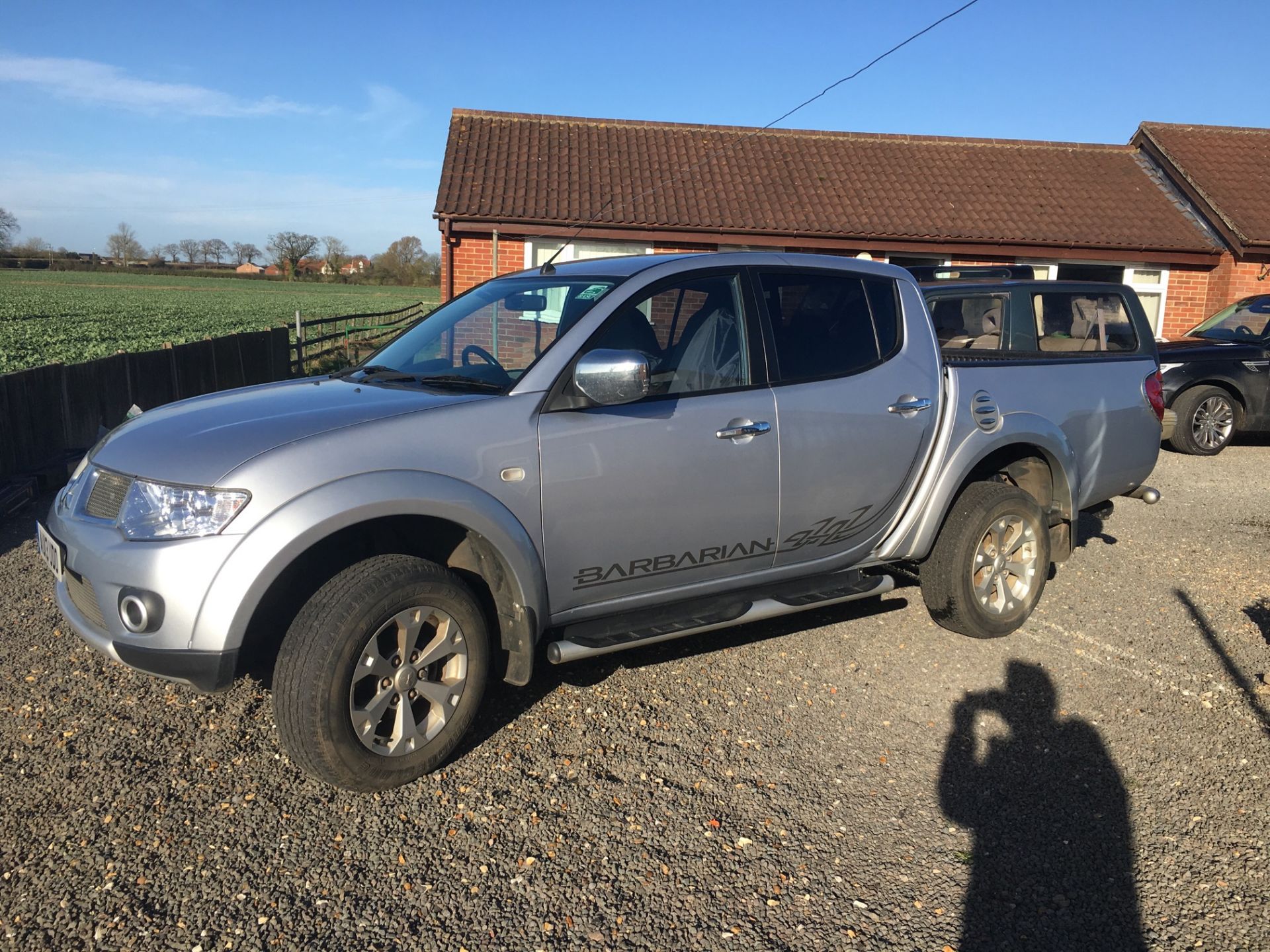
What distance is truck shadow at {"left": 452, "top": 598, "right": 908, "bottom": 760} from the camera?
13.6 ft

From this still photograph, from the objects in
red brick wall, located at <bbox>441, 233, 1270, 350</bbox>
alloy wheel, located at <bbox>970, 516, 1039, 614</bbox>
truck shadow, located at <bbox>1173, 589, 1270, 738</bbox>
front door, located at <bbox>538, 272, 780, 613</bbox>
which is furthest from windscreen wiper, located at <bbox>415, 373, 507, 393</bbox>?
red brick wall, located at <bbox>441, 233, 1270, 350</bbox>

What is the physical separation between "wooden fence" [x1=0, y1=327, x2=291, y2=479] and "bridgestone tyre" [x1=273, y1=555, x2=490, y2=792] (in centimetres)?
497

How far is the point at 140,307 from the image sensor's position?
46250 millimetres

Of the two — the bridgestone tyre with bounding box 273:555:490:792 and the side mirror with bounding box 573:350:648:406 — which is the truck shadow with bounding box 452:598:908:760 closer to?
the bridgestone tyre with bounding box 273:555:490:792

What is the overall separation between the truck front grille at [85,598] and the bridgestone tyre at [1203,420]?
1099 centimetres

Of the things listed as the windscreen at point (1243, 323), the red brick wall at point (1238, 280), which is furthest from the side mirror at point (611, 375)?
the red brick wall at point (1238, 280)

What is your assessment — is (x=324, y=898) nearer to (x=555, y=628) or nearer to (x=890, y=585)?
(x=555, y=628)

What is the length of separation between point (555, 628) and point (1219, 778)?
260 cm

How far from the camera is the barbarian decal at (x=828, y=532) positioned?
4414mm

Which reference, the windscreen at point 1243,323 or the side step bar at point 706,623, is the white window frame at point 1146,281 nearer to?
the windscreen at point 1243,323

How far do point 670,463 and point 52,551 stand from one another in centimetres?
237

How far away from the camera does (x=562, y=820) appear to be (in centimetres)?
337

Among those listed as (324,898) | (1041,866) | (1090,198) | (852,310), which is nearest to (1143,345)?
(852,310)

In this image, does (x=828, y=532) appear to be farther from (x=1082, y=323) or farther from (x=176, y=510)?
(x=1082, y=323)
